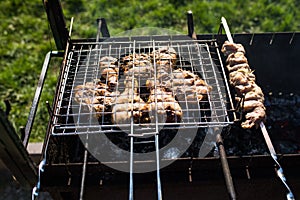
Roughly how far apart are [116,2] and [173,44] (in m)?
2.84

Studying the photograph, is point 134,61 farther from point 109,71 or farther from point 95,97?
point 95,97

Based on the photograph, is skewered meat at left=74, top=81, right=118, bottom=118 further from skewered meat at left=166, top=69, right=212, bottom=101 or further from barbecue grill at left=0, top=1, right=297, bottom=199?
skewered meat at left=166, top=69, right=212, bottom=101

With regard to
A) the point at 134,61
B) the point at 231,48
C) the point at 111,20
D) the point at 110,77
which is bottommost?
the point at 110,77

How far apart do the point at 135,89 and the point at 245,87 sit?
0.96 metres

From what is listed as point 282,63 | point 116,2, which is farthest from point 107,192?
point 116,2

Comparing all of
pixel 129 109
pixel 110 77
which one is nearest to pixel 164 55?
pixel 110 77

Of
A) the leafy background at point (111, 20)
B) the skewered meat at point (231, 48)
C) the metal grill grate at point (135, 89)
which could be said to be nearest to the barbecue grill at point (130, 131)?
the metal grill grate at point (135, 89)

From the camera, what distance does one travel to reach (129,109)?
2623 mm

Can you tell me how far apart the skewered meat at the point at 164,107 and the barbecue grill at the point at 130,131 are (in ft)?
0.04

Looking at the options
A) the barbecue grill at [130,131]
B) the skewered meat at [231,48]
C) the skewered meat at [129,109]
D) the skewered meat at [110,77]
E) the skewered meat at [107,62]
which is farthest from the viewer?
the skewered meat at [231,48]

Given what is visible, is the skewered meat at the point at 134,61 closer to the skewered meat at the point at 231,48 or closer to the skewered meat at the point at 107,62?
the skewered meat at the point at 107,62

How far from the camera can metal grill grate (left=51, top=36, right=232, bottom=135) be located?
8.57 feet

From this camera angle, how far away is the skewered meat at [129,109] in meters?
2.59

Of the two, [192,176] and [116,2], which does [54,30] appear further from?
[116,2]
